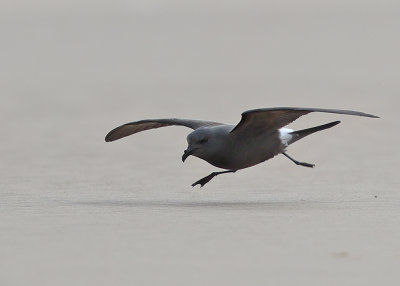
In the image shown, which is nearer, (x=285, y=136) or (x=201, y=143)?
(x=201, y=143)

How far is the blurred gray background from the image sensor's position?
26.0 ft

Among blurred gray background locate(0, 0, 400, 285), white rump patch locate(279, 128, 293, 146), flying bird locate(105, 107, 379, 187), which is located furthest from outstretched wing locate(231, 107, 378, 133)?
blurred gray background locate(0, 0, 400, 285)

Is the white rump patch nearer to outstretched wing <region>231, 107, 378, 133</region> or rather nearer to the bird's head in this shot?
outstretched wing <region>231, 107, 378, 133</region>

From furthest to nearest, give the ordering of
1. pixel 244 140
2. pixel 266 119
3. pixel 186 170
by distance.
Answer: pixel 186 170, pixel 244 140, pixel 266 119

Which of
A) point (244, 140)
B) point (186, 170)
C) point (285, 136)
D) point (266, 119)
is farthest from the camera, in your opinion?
point (186, 170)

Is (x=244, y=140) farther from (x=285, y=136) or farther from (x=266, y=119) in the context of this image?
(x=285, y=136)

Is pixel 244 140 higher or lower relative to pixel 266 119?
lower

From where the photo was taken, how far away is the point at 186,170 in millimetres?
13883

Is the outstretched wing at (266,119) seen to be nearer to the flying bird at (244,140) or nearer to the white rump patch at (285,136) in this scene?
the flying bird at (244,140)

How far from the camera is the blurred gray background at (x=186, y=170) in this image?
Result: 7.91 metres

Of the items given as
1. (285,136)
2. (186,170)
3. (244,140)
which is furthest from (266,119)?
(186,170)

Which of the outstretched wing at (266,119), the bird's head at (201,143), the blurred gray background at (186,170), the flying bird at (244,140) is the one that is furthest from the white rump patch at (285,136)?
the bird's head at (201,143)

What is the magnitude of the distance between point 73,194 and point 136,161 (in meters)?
2.83

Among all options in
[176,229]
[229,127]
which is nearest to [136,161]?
[229,127]
